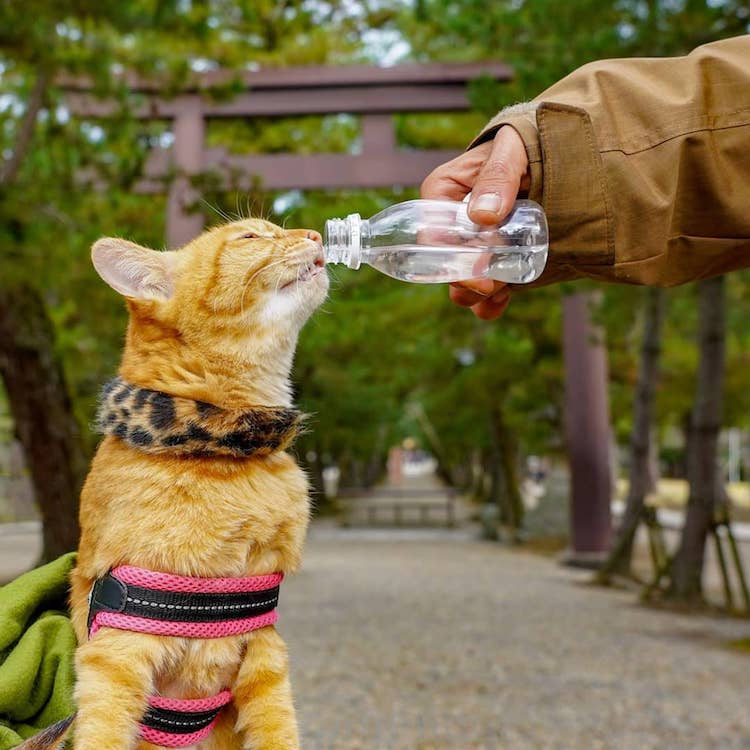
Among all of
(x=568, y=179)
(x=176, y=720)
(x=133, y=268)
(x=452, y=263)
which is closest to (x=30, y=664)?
(x=176, y=720)

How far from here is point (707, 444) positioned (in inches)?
343

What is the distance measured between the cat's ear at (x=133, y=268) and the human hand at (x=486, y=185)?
55 centimetres

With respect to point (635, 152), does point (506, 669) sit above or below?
below

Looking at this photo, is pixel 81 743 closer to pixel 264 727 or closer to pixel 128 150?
pixel 264 727

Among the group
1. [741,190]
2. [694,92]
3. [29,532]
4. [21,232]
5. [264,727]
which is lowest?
[29,532]

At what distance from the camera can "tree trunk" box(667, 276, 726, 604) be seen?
8.65m

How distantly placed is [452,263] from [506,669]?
532cm

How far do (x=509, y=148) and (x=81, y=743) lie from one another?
4.00ft

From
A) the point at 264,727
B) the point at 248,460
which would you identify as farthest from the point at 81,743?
the point at 248,460

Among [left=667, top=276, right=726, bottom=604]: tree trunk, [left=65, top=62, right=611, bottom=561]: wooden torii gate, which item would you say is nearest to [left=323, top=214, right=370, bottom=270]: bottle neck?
[left=667, top=276, right=726, bottom=604]: tree trunk

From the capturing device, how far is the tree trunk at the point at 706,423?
8648mm

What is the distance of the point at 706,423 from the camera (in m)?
8.70

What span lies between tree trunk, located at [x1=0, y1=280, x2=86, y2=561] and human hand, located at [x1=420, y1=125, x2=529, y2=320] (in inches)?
181

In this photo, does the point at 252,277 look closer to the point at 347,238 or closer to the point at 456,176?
the point at 347,238
